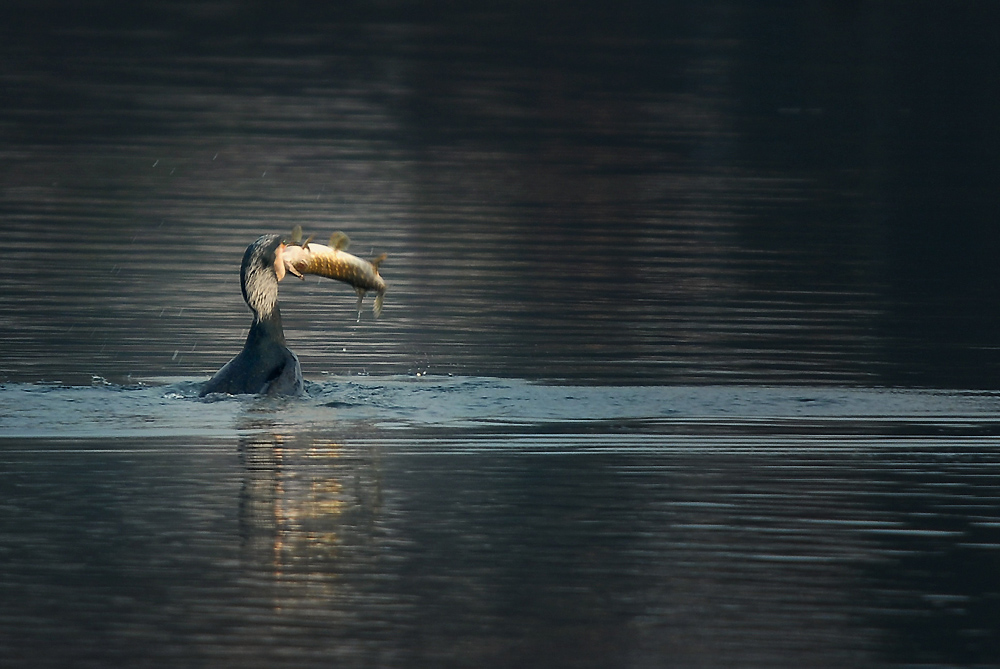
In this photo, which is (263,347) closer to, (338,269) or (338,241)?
(338,269)

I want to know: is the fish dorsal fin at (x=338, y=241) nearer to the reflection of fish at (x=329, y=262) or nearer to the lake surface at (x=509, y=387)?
the reflection of fish at (x=329, y=262)

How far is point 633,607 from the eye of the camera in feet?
28.2

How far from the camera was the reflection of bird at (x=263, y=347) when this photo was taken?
13352 millimetres

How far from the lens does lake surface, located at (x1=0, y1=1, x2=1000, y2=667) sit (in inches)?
336

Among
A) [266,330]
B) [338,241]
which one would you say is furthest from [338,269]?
[266,330]

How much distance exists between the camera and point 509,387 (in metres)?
13.8

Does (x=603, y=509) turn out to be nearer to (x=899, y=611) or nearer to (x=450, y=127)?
(x=899, y=611)

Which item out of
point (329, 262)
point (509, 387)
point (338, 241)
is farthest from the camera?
point (509, 387)

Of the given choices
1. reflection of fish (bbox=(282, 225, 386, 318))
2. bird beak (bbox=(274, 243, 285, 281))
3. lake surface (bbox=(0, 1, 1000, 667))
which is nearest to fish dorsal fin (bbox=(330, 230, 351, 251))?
reflection of fish (bbox=(282, 225, 386, 318))

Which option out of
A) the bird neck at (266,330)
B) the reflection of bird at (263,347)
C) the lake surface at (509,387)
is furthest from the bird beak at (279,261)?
A: the lake surface at (509,387)

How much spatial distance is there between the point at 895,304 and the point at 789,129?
14.8m

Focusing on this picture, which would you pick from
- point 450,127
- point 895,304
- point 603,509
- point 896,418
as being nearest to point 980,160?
point 450,127

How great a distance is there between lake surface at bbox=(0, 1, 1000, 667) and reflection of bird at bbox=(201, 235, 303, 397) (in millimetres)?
213

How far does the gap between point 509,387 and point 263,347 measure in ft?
5.53
